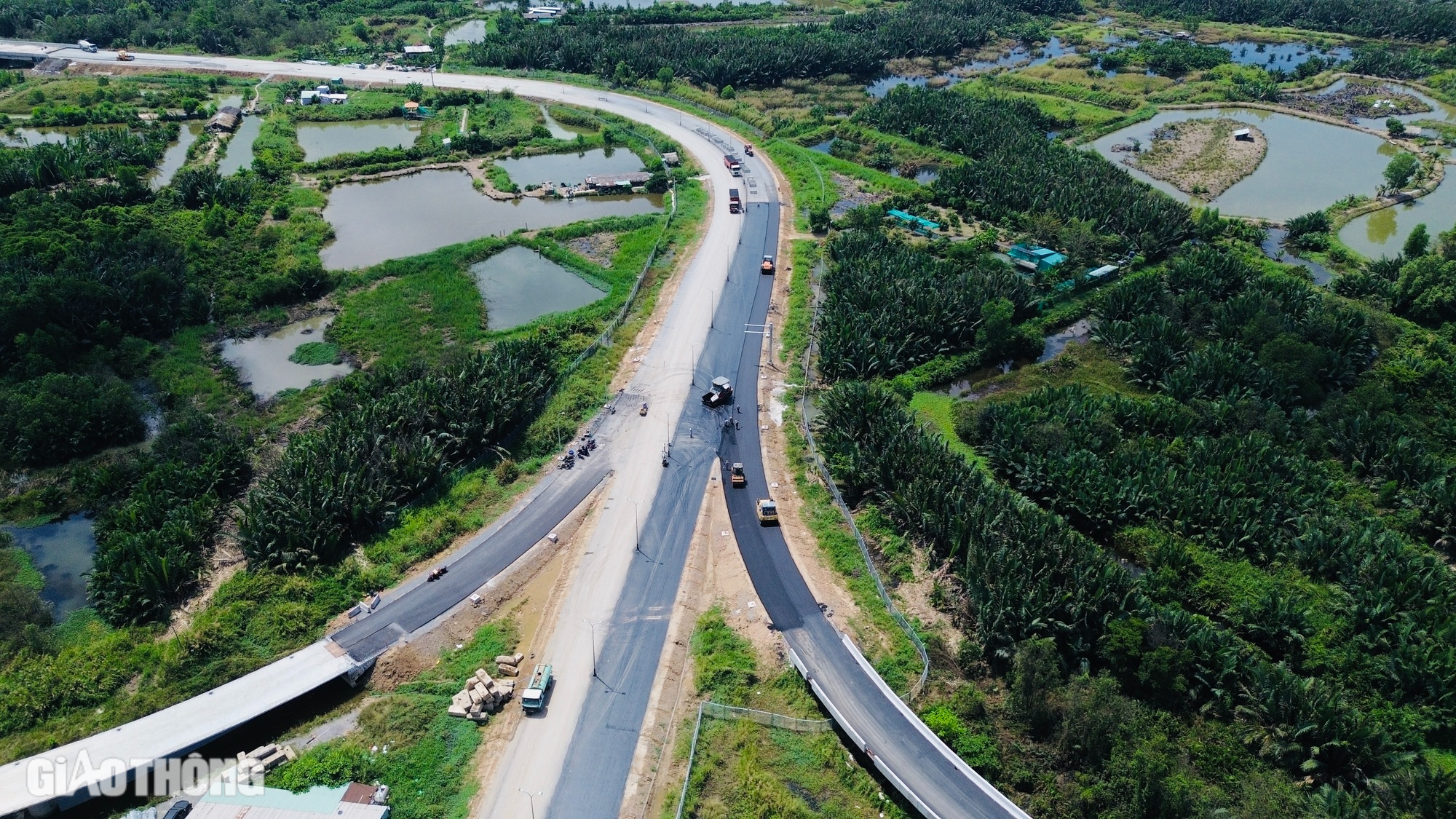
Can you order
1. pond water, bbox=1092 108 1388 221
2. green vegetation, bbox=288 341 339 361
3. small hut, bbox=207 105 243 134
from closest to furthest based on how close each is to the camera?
green vegetation, bbox=288 341 339 361 → pond water, bbox=1092 108 1388 221 → small hut, bbox=207 105 243 134

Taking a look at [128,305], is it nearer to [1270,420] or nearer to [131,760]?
[131,760]

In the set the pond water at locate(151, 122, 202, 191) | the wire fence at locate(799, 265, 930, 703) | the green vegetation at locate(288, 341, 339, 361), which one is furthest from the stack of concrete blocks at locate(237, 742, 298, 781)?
the pond water at locate(151, 122, 202, 191)

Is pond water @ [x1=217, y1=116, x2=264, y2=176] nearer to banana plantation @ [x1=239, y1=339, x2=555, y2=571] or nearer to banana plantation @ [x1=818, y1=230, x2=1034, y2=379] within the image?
banana plantation @ [x1=239, y1=339, x2=555, y2=571]

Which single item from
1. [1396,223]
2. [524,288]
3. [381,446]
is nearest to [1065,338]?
[524,288]

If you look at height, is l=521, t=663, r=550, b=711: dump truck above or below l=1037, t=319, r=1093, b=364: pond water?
below

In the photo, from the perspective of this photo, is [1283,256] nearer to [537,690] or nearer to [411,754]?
[537,690]
